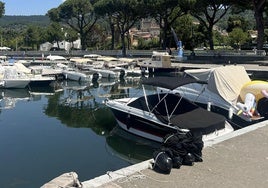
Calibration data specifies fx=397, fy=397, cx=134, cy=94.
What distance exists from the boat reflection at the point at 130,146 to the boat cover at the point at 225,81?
5079mm

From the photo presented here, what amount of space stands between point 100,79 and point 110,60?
690cm

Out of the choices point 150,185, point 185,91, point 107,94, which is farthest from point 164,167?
point 107,94

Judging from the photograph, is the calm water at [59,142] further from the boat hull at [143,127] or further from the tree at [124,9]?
the tree at [124,9]

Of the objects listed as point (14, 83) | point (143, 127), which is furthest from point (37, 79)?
point (143, 127)

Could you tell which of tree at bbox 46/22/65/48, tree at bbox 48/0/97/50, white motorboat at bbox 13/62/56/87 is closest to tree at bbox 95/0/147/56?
tree at bbox 48/0/97/50

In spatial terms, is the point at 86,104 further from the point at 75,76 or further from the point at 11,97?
the point at 75,76

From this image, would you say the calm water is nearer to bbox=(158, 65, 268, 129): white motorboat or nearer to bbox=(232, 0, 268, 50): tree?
bbox=(158, 65, 268, 129): white motorboat

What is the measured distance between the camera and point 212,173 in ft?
32.4

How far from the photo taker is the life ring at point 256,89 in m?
19.9

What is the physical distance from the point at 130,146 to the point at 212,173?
26.1 ft

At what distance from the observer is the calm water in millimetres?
14305

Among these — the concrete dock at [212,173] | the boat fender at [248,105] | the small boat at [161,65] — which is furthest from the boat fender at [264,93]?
the small boat at [161,65]

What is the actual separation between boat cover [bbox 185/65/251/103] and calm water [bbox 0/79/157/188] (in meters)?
5.21

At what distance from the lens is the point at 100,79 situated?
4500 centimetres
